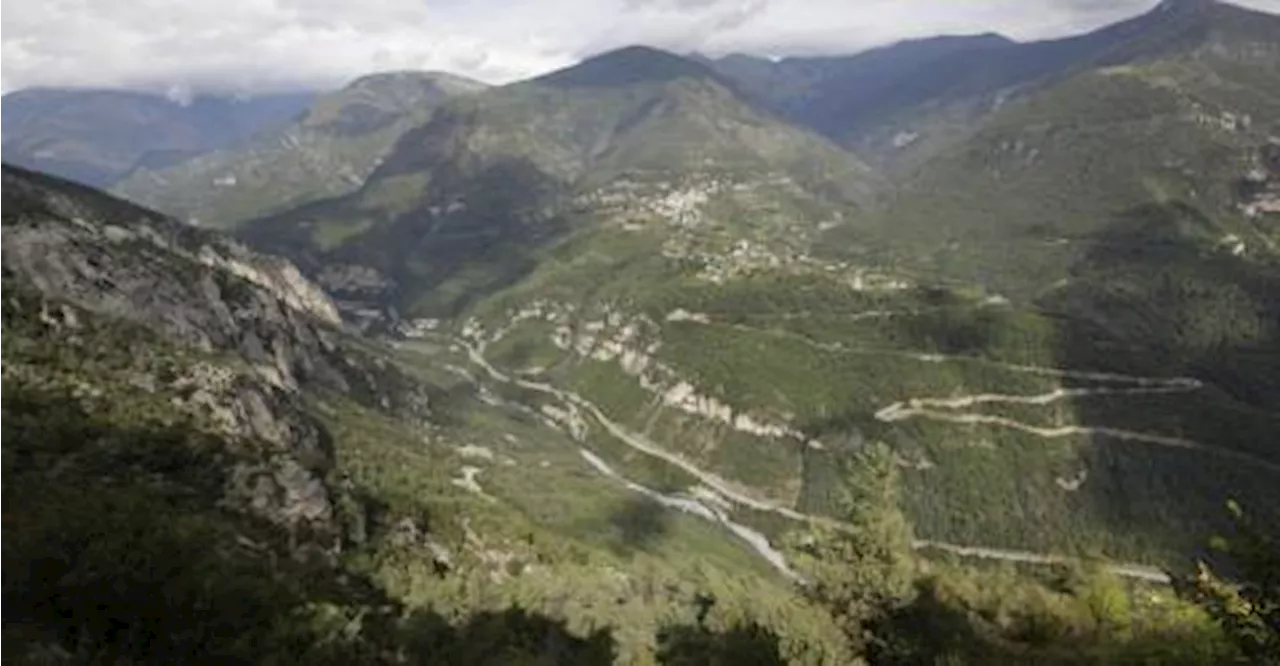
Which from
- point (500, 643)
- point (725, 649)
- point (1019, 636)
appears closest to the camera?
point (725, 649)

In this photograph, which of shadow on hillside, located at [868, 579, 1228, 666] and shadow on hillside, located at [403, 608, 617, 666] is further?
shadow on hillside, located at [403, 608, 617, 666]

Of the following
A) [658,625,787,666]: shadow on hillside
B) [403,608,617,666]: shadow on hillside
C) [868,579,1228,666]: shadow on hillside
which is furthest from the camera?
[403,608,617,666]: shadow on hillside

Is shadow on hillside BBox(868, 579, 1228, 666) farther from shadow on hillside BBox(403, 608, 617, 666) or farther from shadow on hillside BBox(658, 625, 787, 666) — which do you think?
shadow on hillside BBox(403, 608, 617, 666)

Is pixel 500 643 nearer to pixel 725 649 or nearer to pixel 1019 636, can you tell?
pixel 725 649

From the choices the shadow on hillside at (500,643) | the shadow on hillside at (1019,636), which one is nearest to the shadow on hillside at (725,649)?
the shadow on hillside at (500,643)

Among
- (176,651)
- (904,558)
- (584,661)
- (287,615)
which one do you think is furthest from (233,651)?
(904,558)

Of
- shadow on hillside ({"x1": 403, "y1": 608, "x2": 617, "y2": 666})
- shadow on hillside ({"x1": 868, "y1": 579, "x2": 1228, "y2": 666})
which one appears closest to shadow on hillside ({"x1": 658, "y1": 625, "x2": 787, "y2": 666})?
shadow on hillside ({"x1": 403, "y1": 608, "x2": 617, "y2": 666})

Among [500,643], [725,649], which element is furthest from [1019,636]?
[500,643]

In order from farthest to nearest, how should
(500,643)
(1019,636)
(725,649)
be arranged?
(1019,636)
(500,643)
(725,649)

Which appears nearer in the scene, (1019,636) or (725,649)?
(725,649)

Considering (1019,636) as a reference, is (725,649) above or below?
above

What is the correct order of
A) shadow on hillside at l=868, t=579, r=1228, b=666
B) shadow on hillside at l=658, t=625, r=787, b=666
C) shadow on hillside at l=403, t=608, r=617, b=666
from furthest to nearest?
shadow on hillside at l=403, t=608, r=617, b=666, shadow on hillside at l=658, t=625, r=787, b=666, shadow on hillside at l=868, t=579, r=1228, b=666

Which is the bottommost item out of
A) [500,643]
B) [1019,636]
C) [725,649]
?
[1019,636]
